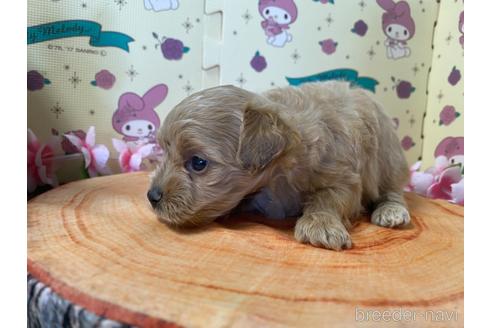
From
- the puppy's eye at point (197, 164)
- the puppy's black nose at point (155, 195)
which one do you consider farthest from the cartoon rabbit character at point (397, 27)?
the puppy's black nose at point (155, 195)

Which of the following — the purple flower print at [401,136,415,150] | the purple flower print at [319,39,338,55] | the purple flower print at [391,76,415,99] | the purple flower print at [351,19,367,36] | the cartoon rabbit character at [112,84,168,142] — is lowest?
the purple flower print at [401,136,415,150]

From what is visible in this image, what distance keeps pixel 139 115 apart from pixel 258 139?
4.91 feet

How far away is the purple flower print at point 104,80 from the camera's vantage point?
2.74 m

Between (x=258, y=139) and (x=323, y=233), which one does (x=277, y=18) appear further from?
(x=323, y=233)

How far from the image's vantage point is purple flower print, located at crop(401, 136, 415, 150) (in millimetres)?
3544

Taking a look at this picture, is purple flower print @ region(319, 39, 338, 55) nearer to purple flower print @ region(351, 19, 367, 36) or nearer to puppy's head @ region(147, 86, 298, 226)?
purple flower print @ region(351, 19, 367, 36)

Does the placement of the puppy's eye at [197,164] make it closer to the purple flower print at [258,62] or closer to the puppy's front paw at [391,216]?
the puppy's front paw at [391,216]

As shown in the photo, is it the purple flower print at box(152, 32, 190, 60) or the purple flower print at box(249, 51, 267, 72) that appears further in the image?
the purple flower print at box(249, 51, 267, 72)

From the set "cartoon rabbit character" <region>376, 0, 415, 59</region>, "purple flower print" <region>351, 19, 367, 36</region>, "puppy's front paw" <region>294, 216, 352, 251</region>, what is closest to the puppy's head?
"puppy's front paw" <region>294, 216, 352, 251</region>

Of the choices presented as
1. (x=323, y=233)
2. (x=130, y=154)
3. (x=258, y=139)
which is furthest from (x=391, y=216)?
(x=130, y=154)

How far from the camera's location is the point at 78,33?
2629 mm

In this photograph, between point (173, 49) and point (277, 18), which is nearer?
point (173, 49)

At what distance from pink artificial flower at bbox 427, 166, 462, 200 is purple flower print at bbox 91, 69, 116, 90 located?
7.85 ft

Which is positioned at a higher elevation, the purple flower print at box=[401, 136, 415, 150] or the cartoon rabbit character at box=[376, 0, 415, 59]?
the cartoon rabbit character at box=[376, 0, 415, 59]
